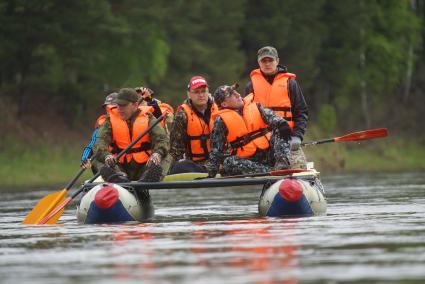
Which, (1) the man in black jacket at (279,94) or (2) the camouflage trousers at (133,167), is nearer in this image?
(2) the camouflage trousers at (133,167)

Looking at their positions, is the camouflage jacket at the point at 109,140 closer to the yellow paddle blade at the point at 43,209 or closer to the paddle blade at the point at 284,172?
the yellow paddle blade at the point at 43,209

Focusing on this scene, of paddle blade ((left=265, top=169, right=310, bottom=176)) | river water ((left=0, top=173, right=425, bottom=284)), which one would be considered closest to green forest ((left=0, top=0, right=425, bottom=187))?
paddle blade ((left=265, top=169, right=310, bottom=176))

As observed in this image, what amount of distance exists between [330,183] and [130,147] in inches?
492

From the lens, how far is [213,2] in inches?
1864

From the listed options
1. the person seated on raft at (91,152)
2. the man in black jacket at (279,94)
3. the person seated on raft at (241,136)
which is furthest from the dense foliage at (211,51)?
the person seated on raft at (241,136)

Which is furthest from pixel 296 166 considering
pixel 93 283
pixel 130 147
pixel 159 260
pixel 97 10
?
pixel 97 10

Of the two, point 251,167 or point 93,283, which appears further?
point 251,167

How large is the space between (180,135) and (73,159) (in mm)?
19168

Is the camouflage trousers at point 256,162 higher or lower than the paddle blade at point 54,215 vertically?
higher

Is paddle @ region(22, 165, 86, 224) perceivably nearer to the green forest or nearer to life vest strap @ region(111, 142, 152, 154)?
life vest strap @ region(111, 142, 152, 154)

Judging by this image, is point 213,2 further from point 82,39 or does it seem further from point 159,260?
point 159,260

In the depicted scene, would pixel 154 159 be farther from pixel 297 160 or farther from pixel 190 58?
pixel 190 58

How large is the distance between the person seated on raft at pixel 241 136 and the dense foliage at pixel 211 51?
2040 centimetres

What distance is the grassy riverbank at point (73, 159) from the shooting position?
33.0m
